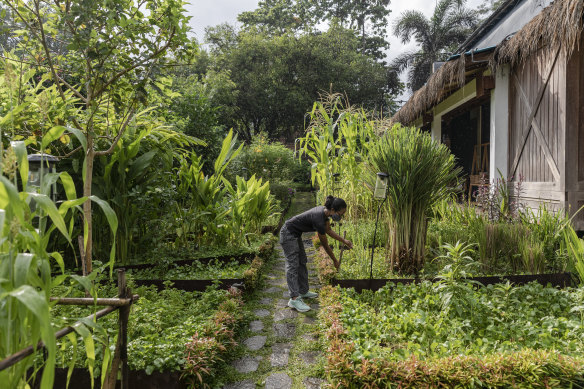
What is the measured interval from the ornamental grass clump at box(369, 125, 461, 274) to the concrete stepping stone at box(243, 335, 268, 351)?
1.53 m

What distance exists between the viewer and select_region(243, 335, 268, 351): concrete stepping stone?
2.82 meters

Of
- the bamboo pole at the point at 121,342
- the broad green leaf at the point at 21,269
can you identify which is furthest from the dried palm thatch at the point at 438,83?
the broad green leaf at the point at 21,269

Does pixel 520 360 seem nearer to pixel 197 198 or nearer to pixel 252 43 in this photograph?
pixel 197 198

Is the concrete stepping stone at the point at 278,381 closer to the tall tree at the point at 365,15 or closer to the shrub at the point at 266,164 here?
the shrub at the point at 266,164

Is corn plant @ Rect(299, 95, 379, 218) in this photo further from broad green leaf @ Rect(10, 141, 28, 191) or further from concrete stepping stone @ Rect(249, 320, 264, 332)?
broad green leaf @ Rect(10, 141, 28, 191)

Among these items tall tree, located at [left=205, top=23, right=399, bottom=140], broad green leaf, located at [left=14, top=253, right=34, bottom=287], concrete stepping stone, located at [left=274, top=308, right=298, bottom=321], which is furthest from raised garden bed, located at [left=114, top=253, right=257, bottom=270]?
tall tree, located at [left=205, top=23, right=399, bottom=140]

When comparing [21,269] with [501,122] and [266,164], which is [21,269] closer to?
[501,122]

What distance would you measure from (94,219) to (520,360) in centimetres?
380

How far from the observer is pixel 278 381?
234cm

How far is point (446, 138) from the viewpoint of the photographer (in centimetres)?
1129

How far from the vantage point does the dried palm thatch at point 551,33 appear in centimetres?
391

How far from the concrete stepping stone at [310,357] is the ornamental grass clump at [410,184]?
4.73 feet

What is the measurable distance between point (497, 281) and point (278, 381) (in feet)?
6.99

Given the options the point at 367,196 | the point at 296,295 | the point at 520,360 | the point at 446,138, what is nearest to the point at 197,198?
the point at 296,295
